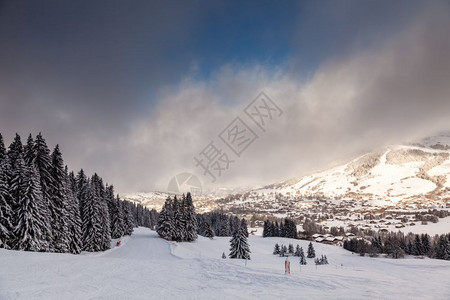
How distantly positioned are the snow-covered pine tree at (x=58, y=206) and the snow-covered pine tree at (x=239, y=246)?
28052mm

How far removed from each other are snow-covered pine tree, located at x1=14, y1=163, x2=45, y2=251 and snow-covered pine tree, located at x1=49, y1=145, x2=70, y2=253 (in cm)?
450


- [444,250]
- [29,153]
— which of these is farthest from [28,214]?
[444,250]

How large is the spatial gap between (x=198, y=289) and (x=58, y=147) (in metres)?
37.0

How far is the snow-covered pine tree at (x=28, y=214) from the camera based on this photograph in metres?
27.8

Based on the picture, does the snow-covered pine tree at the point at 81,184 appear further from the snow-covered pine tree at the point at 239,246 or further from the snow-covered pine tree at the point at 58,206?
the snow-covered pine tree at the point at 239,246

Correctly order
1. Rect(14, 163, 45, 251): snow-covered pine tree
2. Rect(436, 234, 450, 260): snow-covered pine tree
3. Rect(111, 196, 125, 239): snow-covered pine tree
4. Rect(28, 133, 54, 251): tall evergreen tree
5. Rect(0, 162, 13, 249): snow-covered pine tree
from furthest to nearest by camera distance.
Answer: Rect(436, 234, 450, 260): snow-covered pine tree < Rect(111, 196, 125, 239): snow-covered pine tree < Rect(28, 133, 54, 251): tall evergreen tree < Rect(14, 163, 45, 251): snow-covered pine tree < Rect(0, 162, 13, 249): snow-covered pine tree

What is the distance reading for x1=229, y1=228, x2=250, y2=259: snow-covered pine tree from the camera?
1911 inches

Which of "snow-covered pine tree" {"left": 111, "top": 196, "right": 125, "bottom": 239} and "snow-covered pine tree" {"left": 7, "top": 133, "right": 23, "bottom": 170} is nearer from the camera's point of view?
"snow-covered pine tree" {"left": 7, "top": 133, "right": 23, "bottom": 170}

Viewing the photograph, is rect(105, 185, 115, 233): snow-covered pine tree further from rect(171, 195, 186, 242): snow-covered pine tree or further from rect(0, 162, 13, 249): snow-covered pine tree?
rect(0, 162, 13, 249): snow-covered pine tree

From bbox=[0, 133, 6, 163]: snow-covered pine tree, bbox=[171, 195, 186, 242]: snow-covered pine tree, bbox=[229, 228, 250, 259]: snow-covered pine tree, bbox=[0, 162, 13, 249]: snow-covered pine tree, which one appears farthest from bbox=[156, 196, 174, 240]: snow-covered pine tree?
bbox=[0, 162, 13, 249]: snow-covered pine tree

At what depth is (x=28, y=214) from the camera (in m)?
28.6

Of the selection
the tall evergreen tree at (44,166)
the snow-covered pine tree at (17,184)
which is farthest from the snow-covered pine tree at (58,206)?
the snow-covered pine tree at (17,184)

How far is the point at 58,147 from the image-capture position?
38.8 meters

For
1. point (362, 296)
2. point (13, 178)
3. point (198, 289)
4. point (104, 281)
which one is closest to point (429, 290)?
point (362, 296)
